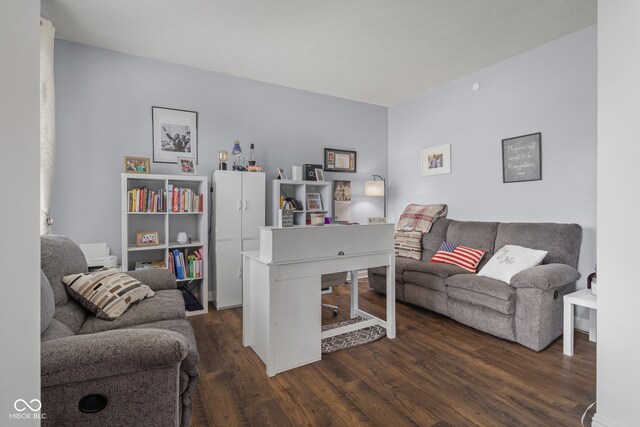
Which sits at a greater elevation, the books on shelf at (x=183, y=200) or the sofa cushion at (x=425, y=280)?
the books on shelf at (x=183, y=200)

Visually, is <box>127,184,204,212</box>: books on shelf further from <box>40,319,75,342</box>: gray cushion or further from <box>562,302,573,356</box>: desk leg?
<box>562,302,573,356</box>: desk leg

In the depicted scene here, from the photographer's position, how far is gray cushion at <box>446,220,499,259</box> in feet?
11.1

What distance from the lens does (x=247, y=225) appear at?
3.74 m

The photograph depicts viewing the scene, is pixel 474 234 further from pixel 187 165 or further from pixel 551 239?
pixel 187 165

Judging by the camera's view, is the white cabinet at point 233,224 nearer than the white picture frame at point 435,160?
Yes

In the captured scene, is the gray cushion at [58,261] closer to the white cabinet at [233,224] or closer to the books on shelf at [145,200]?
the books on shelf at [145,200]

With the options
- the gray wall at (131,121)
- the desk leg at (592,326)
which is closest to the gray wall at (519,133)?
the desk leg at (592,326)

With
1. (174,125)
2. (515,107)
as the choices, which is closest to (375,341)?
(515,107)

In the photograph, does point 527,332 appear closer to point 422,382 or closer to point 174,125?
point 422,382

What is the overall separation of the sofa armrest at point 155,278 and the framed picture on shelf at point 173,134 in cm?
158

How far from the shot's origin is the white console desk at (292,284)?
2.14m

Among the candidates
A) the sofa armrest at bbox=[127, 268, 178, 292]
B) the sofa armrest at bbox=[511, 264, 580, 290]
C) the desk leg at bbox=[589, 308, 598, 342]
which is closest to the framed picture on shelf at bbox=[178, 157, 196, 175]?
the sofa armrest at bbox=[127, 268, 178, 292]
